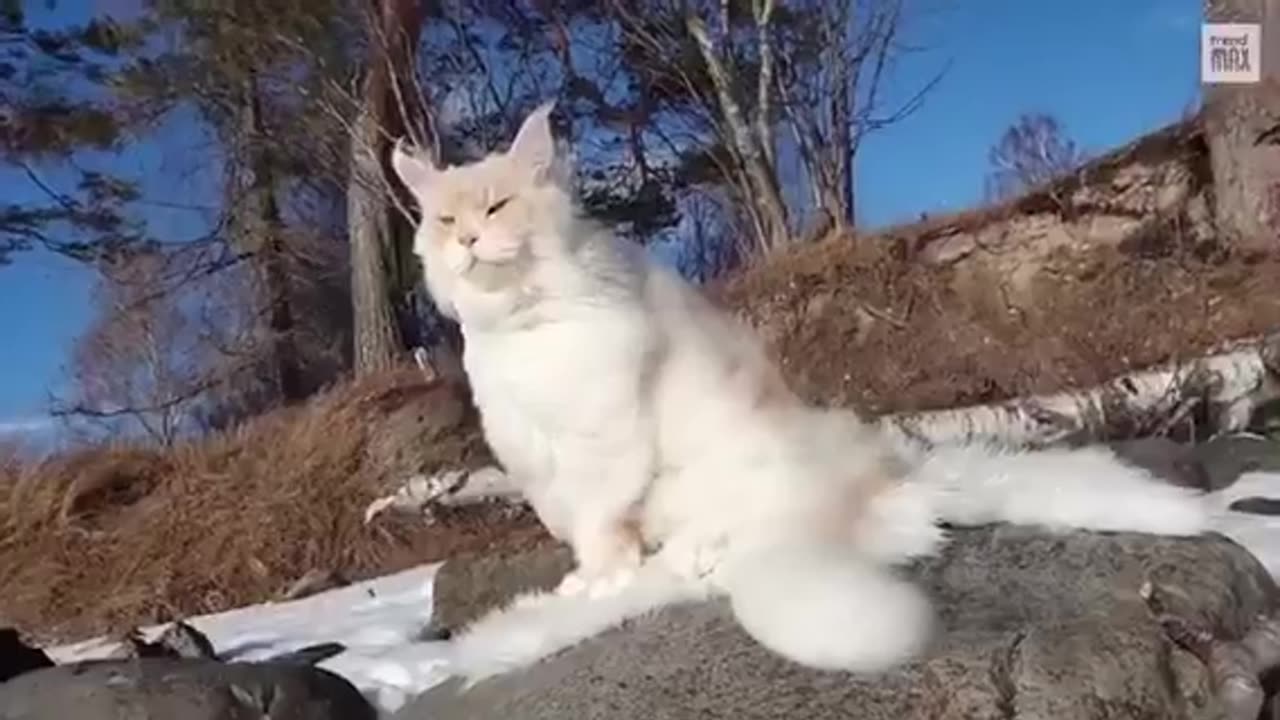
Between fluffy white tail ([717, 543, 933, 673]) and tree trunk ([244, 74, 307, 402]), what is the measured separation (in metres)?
5.65

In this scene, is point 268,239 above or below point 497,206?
above

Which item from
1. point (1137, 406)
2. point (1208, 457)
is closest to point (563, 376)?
point (1208, 457)

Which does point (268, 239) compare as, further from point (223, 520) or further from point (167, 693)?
point (167, 693)

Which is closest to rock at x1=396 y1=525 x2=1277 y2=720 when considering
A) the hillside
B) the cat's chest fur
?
the cat's chest fur

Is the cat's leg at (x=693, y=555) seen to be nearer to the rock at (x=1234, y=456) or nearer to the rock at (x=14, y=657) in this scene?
the rock at (x=14, y=657)

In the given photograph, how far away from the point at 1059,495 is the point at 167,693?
148 centimetres

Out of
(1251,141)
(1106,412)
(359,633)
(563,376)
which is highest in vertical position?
(1251,141)

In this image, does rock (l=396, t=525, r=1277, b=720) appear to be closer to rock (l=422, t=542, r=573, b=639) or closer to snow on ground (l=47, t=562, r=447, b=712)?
snow on ground (l=47, t=562, r=447, b=712)

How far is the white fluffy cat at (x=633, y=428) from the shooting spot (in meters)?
2.29

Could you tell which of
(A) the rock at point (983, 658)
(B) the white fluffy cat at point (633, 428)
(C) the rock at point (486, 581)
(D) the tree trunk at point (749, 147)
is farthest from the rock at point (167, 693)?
(D) the tree trunk at point (749, 147)

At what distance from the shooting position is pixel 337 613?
3934 millimetres

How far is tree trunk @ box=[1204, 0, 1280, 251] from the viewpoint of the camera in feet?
20.6

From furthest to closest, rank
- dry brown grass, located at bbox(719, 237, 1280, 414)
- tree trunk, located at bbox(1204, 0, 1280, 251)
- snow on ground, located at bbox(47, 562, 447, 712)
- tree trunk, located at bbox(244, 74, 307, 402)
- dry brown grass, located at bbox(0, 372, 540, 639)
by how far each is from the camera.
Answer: tree trunk, located at bbox(244, 74, 307, 402) → tree trunk, located at bbox(1204, 0, 1280, 251) → dry brown grass, located at bbox(719, 237, 1280, 414) → dry brown grass, located at bbox(0, 372, 540, 639) → snow on ground, located at bbox(47, 562, 447, 712)

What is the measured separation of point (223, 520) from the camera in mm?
5023
